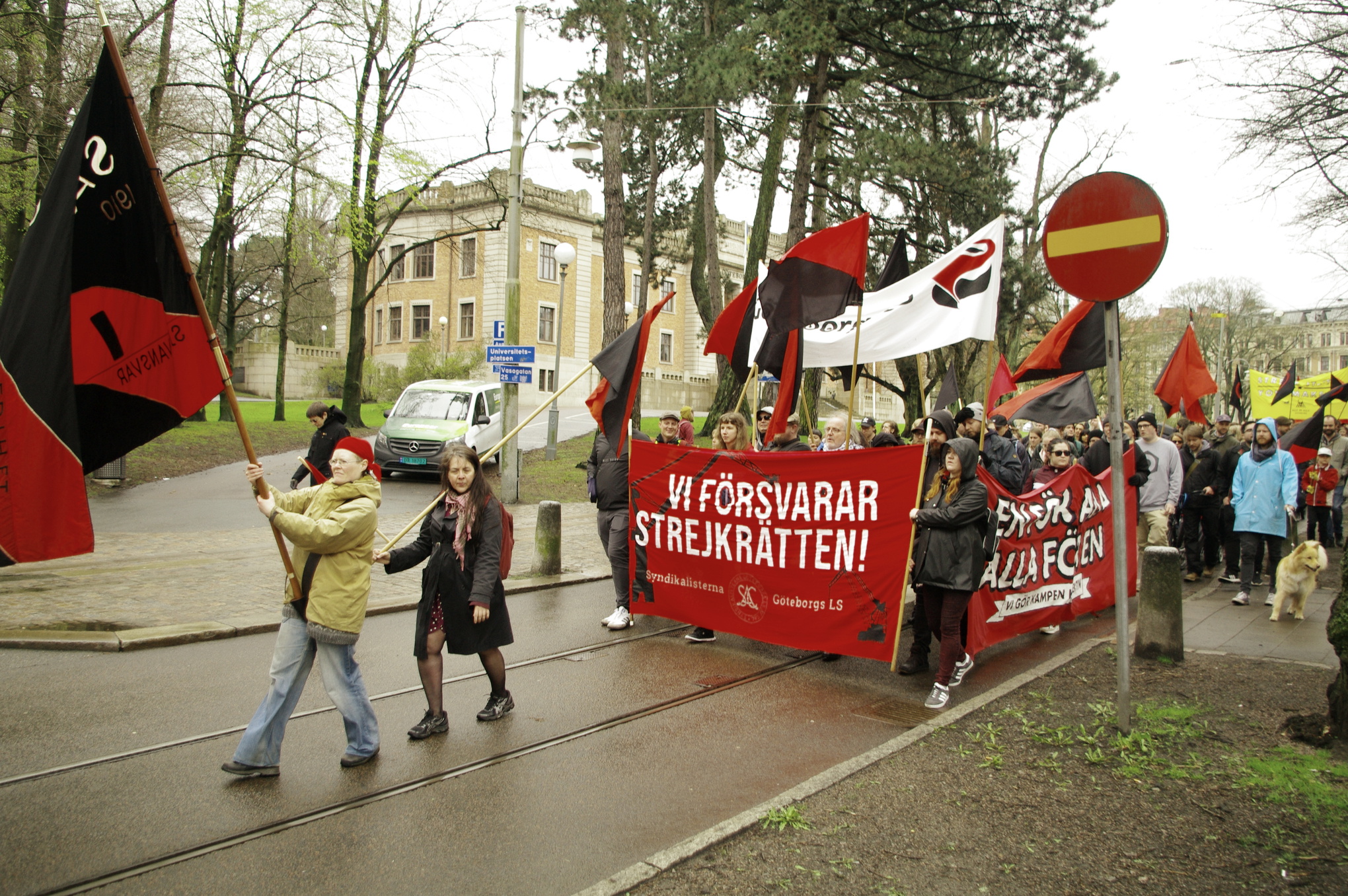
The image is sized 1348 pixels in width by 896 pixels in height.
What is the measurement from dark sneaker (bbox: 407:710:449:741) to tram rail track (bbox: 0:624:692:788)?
2.55 feet

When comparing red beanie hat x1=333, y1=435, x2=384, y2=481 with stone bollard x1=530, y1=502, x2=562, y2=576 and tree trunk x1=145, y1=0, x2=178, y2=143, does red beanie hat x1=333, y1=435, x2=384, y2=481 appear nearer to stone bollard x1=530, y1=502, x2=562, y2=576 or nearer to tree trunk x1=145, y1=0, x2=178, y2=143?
stone bollard x1=530, y1=502, x2=562, y2=576

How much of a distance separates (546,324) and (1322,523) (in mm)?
48860

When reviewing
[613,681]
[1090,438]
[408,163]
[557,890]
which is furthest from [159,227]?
[408,163]

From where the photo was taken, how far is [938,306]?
8023 millimetres

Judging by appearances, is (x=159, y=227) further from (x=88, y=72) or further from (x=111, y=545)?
(x=88, y=72)

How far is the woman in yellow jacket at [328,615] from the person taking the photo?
4453 millimetres

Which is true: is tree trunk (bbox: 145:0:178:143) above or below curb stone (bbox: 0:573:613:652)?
above

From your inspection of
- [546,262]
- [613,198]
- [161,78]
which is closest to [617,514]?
[613,198]

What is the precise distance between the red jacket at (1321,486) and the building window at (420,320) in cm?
5217

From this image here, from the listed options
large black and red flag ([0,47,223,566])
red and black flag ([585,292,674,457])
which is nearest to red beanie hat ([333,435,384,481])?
large black and red flag ([0,47,223,566])

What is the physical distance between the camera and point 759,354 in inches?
339

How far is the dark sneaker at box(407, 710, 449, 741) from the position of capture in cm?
505

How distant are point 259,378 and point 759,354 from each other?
2021 inches

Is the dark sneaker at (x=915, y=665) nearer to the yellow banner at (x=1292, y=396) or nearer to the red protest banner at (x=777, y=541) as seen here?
the red protest banner at (x=777, y=541)
